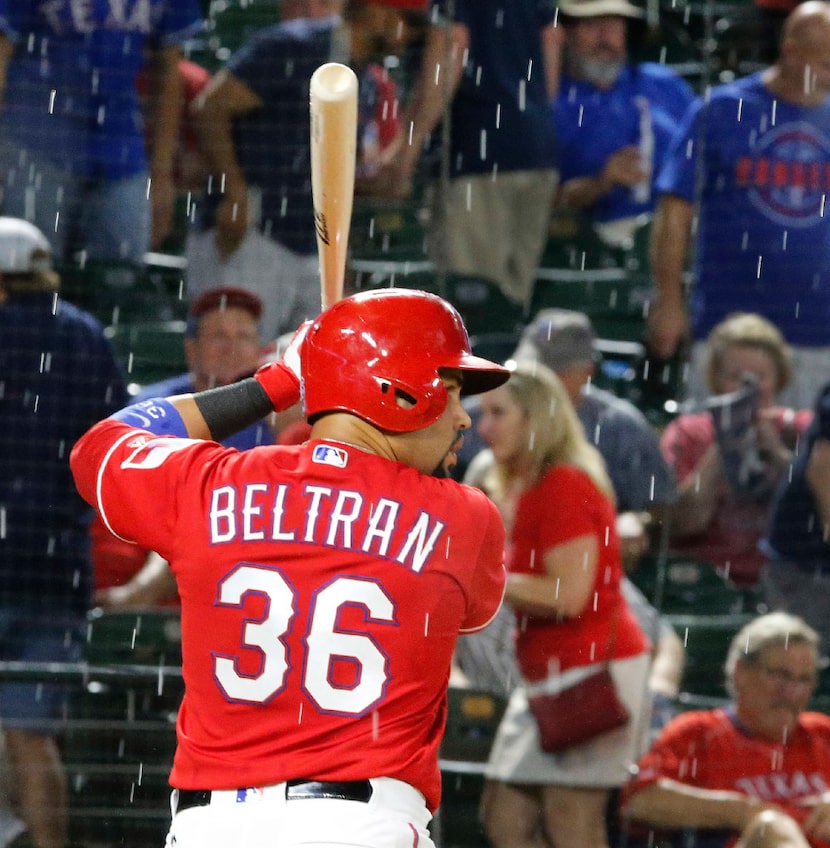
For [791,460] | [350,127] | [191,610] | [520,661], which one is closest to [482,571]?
[191,610]

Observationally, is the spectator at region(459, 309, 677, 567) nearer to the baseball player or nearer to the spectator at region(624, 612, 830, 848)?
the spectator at region(624, 612, 830, 848)

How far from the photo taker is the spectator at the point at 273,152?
5.84 metres

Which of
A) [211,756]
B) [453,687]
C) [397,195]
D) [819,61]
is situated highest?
[819,61]

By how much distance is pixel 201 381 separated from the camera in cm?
518

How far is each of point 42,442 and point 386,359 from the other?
8.53ft

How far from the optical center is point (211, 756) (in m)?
2.63

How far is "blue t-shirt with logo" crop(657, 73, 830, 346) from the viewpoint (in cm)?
602

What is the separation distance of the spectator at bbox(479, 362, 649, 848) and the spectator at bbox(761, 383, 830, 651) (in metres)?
0.84

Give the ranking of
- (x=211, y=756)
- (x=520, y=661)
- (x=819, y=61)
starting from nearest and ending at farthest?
(x=211, y=756) → (x=520, y=661) → (x=819, y=61)

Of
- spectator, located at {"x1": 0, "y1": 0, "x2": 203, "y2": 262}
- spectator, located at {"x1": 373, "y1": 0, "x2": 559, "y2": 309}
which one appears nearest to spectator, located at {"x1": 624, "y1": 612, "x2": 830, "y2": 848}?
spectator, located at {"x1": 373, "y1": 0, "x2": 559, "y2": 309}

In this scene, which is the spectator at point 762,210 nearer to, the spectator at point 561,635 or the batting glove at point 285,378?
the spectator at point 561,635

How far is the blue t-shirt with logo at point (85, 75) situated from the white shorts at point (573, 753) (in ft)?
8.36

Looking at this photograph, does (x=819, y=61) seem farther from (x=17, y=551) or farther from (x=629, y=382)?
(x=17, y=551)

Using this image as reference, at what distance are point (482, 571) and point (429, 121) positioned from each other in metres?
3.37
